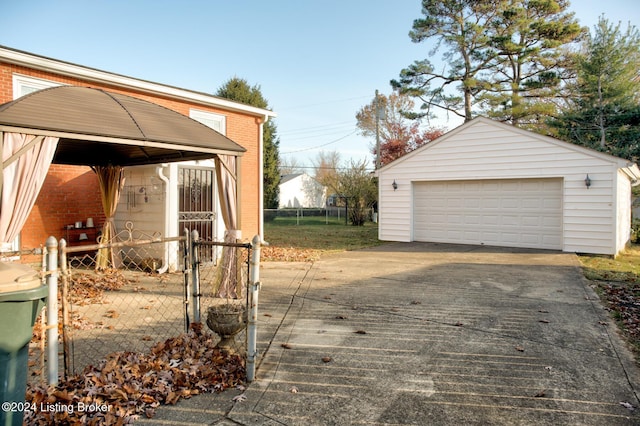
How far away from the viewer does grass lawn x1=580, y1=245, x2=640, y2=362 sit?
472cm

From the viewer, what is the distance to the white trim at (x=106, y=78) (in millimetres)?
7475

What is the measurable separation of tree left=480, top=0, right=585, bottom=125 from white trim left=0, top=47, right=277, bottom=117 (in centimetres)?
1598

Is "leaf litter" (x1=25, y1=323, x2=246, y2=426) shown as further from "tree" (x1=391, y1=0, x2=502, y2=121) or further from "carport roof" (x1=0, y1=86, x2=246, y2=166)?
"tree" (x1=391, y1=0, x2=502, y2=121)

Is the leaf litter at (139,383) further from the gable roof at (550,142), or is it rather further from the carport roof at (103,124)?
the gable roof at (550,142)

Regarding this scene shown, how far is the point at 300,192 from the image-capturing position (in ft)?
156

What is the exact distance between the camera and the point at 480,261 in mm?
9781

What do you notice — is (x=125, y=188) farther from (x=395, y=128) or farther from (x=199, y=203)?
(x=395, y=128)

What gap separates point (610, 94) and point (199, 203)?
18.2 metres

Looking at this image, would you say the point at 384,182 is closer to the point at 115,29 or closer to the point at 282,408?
the point at 115,29

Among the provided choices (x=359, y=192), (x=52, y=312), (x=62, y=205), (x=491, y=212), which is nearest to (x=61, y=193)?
(x=62, y=205)

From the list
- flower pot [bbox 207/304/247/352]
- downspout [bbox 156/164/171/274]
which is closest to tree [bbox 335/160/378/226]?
downspout [bbox 156/164/171/274]

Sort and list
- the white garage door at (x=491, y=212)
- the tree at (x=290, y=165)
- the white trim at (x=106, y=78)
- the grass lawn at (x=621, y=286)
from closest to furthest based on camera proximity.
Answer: the grass lawn at (x=621, y=286) → the white trim at (x=106, y=78) → the white garage door at (x=491, y=212) → the tree at (x=290, y=165)

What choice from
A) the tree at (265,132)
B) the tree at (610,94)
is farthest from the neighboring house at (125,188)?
the tree at (610,94)

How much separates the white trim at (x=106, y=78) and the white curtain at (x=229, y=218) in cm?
439
